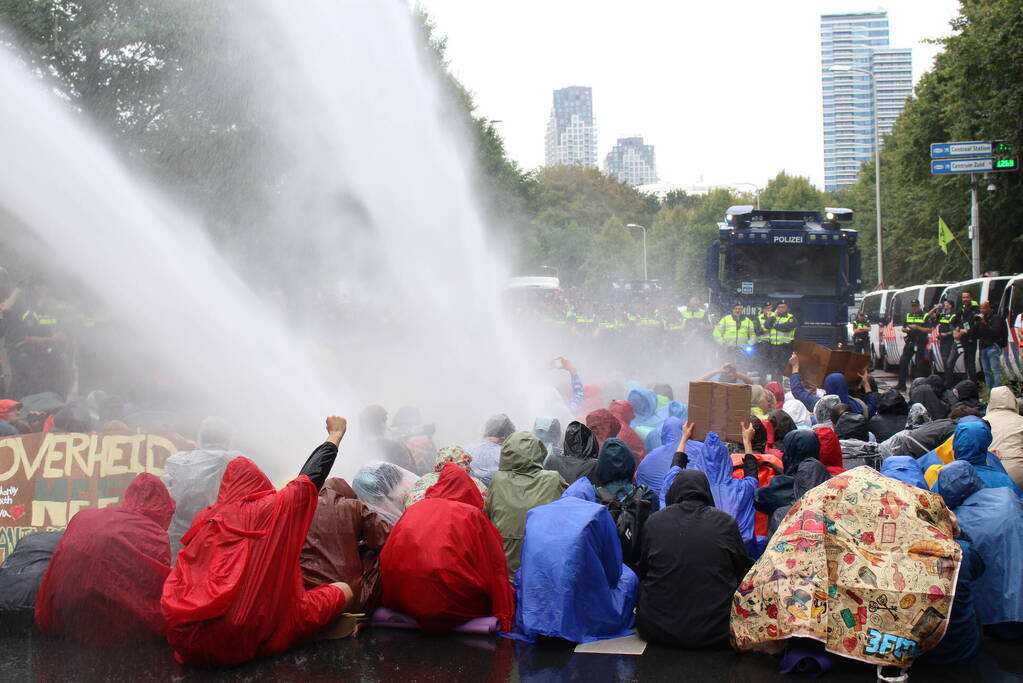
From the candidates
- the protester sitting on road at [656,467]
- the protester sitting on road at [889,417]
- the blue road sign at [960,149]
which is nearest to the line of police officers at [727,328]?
the protester sitting on road at [889,417]

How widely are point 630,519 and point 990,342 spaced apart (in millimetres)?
11486

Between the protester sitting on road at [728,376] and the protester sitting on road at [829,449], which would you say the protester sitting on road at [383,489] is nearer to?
the protester sitting on road at [829,449]

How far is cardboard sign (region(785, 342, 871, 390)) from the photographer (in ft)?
41.8

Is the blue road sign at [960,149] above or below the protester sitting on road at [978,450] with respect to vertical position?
above

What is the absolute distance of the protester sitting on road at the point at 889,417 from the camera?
10.2m

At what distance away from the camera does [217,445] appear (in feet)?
28.5

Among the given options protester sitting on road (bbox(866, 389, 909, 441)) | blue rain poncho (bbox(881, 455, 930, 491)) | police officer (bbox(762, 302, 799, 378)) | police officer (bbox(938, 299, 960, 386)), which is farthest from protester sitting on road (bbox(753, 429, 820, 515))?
police officer (bbox(938, 299, 960, 386))

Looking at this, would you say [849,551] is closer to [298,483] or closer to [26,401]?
[298,483]

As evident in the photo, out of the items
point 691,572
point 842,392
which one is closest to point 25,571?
point 691,572

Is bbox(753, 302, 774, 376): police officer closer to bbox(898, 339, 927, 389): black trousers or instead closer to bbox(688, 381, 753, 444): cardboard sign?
bbox(898, 339, 927, 389): black trousers

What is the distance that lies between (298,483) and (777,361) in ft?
40.0

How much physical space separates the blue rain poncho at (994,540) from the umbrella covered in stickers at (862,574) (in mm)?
672

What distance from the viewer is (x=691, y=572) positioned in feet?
19.4

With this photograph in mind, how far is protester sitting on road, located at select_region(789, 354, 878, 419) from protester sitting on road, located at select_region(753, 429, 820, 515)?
3.24 m
